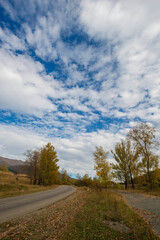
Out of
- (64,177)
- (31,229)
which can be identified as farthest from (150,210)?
(64,177)

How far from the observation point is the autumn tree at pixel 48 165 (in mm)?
38250

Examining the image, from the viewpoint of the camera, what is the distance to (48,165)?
1518 inches

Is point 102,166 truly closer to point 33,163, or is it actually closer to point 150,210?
point 150,210

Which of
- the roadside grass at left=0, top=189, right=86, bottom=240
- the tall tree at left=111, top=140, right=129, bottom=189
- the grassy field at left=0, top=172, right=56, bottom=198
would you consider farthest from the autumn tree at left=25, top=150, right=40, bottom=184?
the roadside grass at left=0, top=189, right=86, bottom=240

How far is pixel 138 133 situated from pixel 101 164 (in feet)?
34.0

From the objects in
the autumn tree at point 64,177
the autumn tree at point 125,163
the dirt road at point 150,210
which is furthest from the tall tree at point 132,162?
the autumn tree at point 64,177

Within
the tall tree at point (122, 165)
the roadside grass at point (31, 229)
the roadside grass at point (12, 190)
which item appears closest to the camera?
the roadside grass at point (31, 229)

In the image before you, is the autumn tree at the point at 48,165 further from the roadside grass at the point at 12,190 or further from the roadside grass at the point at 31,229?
the roadside grass at the point at 31,229

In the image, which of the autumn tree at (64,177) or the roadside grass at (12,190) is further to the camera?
the autumn tree at (64,177)

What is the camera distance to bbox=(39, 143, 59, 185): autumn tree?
125ft

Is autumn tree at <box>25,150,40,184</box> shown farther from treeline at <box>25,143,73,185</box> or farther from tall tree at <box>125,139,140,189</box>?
tall tree at <box>125,139,140,189</box>

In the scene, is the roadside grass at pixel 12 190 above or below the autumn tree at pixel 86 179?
below

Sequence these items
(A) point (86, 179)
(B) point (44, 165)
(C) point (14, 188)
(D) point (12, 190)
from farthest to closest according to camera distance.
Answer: (A) point (86, 179) → (B) point (44, 165) → (C) point (14, 188) → (D) point (12, 190)

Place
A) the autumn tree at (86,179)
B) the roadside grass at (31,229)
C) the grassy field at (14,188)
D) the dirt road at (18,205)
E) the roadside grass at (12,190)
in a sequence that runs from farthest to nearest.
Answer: the autumn tree at (86,179) → the grassy field at (14,188) → the roadside grass at (12,190) → the dirt road at (18,205) → the roadside grass at (31,229)
